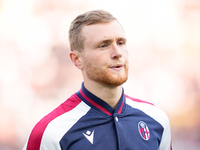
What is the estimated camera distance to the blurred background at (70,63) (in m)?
3.57

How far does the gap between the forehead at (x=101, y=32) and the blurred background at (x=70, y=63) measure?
2344mm

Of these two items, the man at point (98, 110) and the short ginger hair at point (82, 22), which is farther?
the short ginger hair at point (82, 22)

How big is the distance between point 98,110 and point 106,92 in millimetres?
116

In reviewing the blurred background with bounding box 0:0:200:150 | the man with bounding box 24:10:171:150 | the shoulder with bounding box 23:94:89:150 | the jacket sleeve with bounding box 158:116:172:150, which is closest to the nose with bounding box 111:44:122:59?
the man with bounding box 24:10:171:150

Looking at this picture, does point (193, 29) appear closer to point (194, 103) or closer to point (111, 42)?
point (194, 103)

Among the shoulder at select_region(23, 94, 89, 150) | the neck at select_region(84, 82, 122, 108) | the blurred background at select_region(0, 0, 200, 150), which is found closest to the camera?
the shoulder at select_region(23, 94, 89, 150)

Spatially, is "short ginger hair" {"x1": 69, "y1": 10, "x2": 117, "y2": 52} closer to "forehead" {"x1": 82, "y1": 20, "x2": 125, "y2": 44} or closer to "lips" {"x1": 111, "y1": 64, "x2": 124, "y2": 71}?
"forehead" {"x1": 82, "y1": 20, "x2": 125, "y2": 44}

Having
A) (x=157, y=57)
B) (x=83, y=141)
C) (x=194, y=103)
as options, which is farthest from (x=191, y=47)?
(x=83, y=141)

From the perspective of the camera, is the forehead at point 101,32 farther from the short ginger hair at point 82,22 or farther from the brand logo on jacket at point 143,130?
the brand logo on jacket at point 143,130

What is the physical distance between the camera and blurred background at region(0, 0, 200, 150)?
11.7 ft

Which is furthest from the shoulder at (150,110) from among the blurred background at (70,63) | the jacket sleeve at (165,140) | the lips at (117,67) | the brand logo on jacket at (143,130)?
the blurred background at (70,63)

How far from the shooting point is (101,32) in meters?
1.42

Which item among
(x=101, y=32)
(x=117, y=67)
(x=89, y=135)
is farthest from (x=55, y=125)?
(x=101, y=32)

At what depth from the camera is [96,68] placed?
4.60 ft
